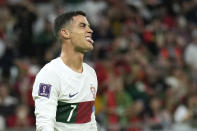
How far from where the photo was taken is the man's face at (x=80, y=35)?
511cm

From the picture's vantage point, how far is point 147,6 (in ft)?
44.7

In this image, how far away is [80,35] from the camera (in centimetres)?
513

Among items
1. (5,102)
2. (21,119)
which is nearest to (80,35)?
(21,119)

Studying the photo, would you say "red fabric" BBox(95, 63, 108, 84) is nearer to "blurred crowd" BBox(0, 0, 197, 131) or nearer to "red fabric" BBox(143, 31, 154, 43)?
"blurred crowd" BBox(0, 0, 197, 131)

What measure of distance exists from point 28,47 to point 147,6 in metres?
3.28

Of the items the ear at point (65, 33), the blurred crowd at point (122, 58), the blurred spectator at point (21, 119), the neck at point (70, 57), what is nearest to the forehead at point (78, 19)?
the ear at point (65, 33)

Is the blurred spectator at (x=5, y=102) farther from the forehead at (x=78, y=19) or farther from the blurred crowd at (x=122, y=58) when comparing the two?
the forehead at (x=78, y=19)

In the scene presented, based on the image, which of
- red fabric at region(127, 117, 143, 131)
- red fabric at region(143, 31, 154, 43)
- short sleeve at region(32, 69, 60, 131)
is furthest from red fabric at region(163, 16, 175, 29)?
short sleeve at region(32, 69, 60, 131)

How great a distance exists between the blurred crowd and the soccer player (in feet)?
14.3

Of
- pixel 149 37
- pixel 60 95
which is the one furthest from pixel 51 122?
pixel 149 37

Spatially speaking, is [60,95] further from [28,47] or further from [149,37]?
[149,37]

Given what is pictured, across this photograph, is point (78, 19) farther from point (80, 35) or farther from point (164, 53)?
point (164, 53)

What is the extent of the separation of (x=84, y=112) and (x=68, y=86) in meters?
0.26

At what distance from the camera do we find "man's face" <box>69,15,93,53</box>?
201 inches
